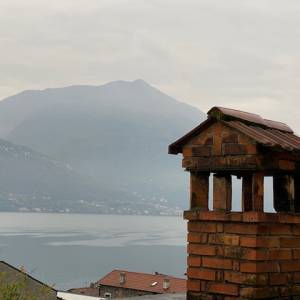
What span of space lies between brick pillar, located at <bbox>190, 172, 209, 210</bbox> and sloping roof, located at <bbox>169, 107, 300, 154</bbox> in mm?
403

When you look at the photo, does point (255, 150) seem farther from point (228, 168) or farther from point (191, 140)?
point (191, 140)

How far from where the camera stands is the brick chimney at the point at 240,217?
21.5ft

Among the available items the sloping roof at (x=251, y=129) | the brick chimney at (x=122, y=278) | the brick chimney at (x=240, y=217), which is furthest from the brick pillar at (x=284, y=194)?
the brick chimney at (x=122, y=278)

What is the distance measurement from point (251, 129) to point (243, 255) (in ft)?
4.70

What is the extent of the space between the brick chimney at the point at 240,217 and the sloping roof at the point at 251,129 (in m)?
0.01

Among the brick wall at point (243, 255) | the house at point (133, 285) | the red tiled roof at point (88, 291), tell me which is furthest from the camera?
the red tiled roof at point (88, 291)

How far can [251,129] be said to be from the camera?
22.6ft

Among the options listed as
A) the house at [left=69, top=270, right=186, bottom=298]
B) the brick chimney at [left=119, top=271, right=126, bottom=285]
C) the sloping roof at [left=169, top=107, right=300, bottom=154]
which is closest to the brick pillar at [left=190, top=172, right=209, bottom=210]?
Answer: the sloping roof at [left=169, top=107, right=300, bottom=154]

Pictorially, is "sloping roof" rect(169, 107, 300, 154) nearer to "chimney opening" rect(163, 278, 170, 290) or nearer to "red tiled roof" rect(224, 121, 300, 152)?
"red tiled roof" rect(224, 121, 300, 152)

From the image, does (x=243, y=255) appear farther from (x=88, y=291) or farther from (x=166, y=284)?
(x=88, y=291)

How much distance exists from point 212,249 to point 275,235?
2.39 feet

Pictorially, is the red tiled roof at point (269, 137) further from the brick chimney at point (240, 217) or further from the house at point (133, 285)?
the house at point (133, 285)

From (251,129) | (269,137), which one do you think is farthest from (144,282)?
(251,129)

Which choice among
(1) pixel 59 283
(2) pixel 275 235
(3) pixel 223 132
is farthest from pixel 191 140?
(1) pixel 59 283
